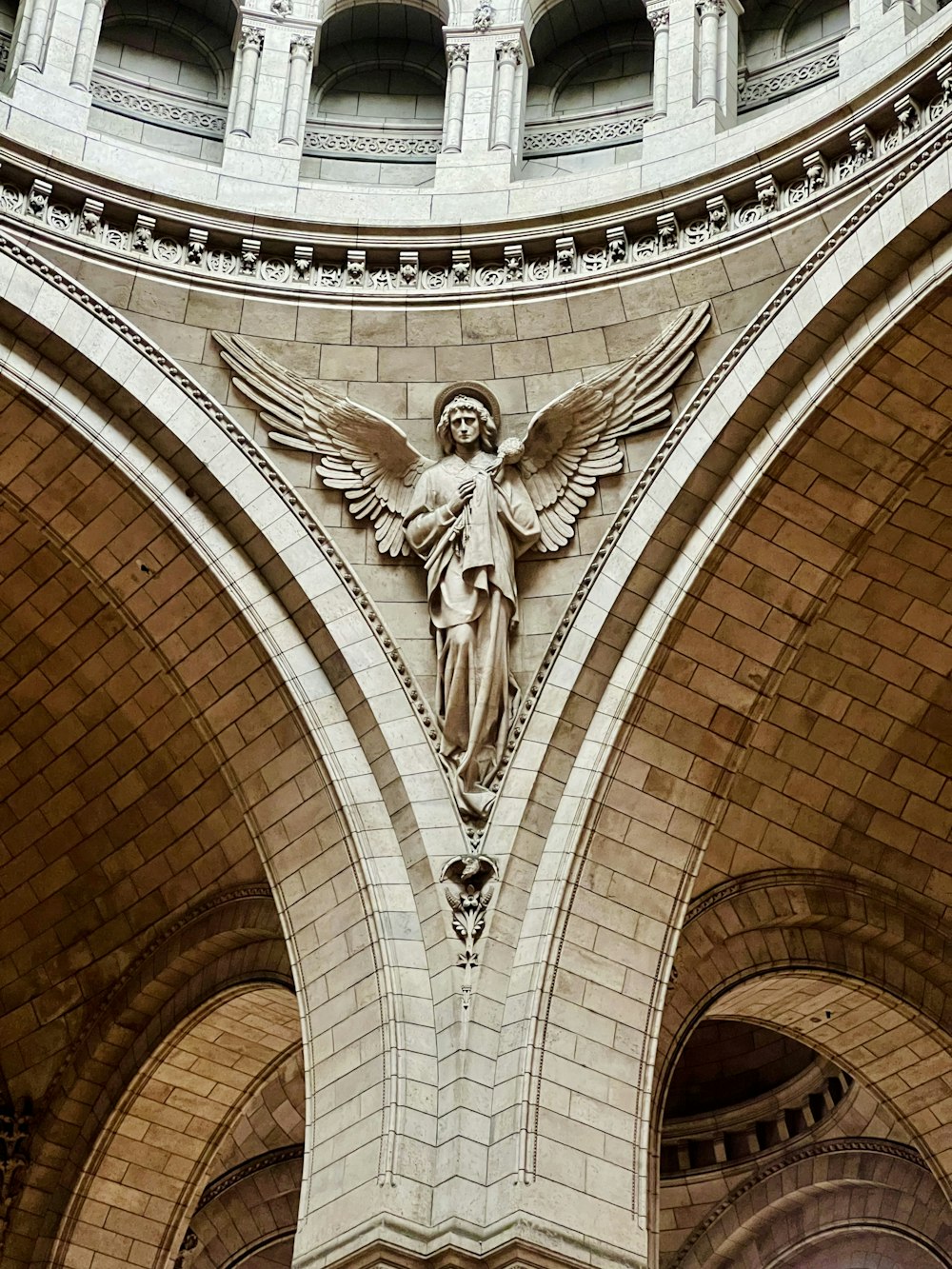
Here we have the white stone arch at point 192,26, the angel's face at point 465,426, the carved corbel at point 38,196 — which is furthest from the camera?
the white stone arch at point 192,26

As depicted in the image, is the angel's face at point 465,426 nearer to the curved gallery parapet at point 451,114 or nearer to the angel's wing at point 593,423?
the angel's wing at point 593,423

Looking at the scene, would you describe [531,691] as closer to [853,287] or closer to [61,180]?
[853,287]

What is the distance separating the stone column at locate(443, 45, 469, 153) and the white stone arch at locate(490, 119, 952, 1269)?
2527 millimetres

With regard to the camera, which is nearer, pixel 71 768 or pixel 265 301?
pixel 265 301

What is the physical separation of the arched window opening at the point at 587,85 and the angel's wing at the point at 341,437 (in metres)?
2.20

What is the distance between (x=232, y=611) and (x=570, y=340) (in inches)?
95.9

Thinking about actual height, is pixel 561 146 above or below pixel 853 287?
above

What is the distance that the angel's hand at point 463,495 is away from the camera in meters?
11.8

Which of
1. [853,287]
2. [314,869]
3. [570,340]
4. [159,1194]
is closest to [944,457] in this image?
[853,287]

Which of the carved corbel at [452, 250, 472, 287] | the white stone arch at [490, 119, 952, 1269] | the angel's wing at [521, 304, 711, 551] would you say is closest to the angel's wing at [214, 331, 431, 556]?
the angel's wing at [521, 304, 711, 551]

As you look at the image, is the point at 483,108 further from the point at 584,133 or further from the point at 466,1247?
the point at 466,1247

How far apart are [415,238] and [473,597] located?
2.24m

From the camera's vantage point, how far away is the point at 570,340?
12.2 metres

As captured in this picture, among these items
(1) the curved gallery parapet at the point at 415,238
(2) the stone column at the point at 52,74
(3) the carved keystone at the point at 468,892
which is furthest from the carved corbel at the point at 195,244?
(3) the carved keystone at the point at 468,892
